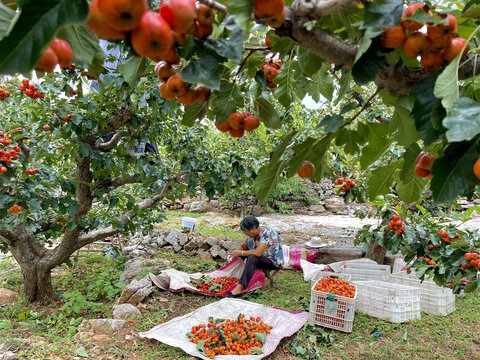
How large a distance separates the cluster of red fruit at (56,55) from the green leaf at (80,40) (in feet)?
0.08

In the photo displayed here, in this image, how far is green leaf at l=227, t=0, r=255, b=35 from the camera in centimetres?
52

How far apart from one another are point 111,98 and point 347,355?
3.28 meters

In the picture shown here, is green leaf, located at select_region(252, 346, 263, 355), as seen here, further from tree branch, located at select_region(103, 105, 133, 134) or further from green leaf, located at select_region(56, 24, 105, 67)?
green leaf, located at select_region(56, 24, 105, 67)

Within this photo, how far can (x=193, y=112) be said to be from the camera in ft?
3.00

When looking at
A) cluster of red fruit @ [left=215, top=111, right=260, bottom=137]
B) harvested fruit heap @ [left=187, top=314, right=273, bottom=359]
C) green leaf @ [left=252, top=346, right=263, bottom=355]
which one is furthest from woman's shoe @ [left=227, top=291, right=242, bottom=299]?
cluster of red fruit @ [left=215, top=111, right=260, bottom=137]

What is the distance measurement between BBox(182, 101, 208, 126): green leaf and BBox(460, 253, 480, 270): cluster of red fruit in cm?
196

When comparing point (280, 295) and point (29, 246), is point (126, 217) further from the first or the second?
point (280, 295)

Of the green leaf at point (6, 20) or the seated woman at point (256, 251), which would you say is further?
the seated woman at point (256, 251)

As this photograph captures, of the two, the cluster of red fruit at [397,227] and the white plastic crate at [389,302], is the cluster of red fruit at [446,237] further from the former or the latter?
the white plastic crate at [389,302]

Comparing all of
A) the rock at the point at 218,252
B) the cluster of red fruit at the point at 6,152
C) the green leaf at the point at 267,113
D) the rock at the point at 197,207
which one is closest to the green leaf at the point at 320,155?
the green leaf at the point at 267,113

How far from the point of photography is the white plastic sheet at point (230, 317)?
9.45 feet

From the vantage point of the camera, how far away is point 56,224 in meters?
4.03

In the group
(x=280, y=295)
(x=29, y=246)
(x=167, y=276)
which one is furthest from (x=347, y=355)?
(x=29, y=246)

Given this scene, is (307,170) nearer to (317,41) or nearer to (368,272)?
(317,41)
